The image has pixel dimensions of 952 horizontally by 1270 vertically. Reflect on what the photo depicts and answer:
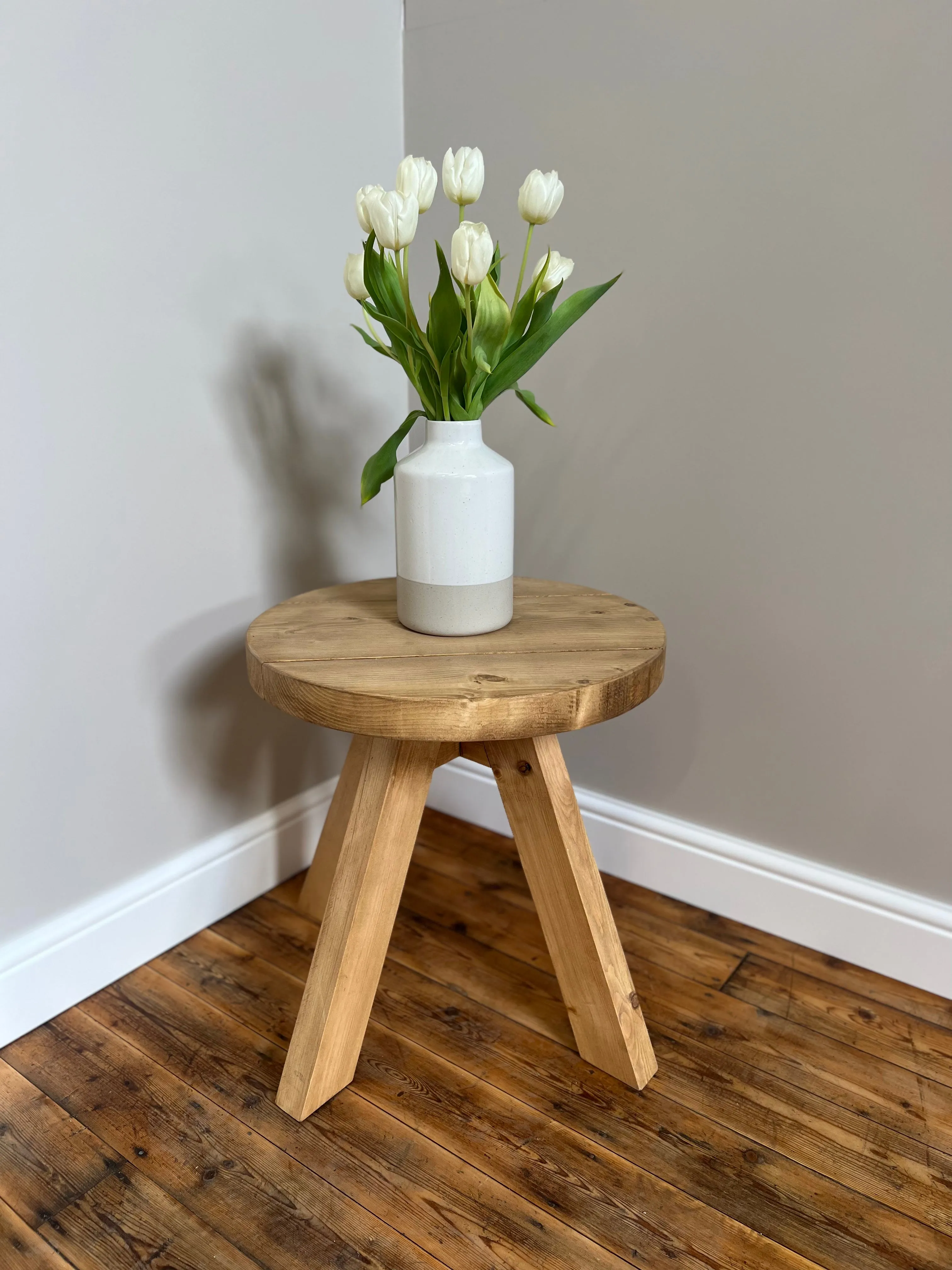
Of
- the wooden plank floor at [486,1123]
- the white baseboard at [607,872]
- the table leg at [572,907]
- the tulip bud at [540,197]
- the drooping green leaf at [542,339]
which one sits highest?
the tulip bud at [540,197]

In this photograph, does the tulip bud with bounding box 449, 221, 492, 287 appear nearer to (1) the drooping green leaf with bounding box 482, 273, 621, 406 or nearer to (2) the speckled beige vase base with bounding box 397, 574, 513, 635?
(1) the drooping green leaf with bounding box 482, 273, 621, 406

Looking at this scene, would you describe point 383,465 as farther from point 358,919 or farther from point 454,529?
point 358,919

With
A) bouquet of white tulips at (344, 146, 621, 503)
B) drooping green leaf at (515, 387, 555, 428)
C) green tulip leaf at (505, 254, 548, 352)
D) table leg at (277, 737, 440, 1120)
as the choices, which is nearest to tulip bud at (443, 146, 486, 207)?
bouquet of white tulips at (344, 146, 621, 503)

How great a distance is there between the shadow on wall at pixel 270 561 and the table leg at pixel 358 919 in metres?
0.41

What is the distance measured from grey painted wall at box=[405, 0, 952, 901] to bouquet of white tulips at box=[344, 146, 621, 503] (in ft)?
1.10

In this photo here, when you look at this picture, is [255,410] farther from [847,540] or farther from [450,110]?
[847,540]

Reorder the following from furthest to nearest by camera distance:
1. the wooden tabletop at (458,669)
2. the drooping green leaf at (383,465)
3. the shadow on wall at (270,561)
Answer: the shadow on wall at (270,561), the drooping green leaf at (383,465), the wooden tabletop at (458,669)

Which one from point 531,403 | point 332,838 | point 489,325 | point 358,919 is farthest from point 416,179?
point 332,838

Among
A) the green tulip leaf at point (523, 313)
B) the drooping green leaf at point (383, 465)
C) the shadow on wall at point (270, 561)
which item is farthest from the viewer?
the shadow on wall at point (270, 561)

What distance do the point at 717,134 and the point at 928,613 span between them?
702 millimetres

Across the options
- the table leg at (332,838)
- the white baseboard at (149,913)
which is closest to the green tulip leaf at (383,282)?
the table leg at (332,838)

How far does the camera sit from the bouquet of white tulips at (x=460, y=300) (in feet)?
3.08

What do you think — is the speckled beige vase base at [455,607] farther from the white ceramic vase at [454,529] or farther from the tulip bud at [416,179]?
the tulip bud at [416,179]

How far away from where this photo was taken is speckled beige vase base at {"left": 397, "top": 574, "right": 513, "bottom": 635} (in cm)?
104
